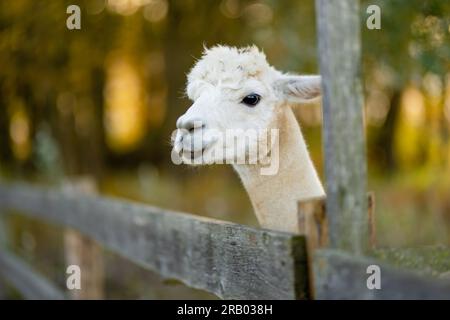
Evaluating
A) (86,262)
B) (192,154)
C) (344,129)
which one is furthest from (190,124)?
(86,262)

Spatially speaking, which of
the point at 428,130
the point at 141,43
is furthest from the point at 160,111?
the point at 428,130

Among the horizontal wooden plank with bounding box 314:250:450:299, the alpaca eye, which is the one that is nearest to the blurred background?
the alpaca eye

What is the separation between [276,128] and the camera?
10.3 feet

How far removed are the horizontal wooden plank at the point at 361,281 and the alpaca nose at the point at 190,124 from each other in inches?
40.6

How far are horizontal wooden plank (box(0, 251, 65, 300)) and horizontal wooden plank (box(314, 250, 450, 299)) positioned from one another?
9.21 feet

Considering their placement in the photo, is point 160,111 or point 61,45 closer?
point 61,45

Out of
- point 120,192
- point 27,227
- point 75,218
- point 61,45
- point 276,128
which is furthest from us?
point 120,192

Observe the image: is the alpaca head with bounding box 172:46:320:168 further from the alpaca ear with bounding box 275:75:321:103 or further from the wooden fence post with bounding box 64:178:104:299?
the wooden fence post with bounding box 64:178:104:299

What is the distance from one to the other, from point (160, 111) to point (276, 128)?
16.6 m

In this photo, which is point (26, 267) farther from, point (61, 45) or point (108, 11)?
point (108, 11)

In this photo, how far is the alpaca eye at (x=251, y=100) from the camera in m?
3.04

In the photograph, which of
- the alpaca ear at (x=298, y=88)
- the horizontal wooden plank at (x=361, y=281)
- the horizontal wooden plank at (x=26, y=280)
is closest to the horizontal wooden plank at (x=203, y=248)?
the horizontal wooden plank at (x=361, y=281)

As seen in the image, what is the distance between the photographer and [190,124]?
259cm

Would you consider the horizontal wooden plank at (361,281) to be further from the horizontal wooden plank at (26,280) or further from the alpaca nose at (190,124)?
the horizontal wooden plank at (26,280)
